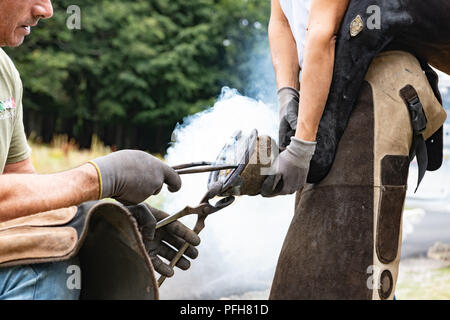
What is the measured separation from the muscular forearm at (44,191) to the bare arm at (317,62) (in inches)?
32.0

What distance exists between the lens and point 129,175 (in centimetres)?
173

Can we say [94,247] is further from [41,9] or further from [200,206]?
[41,9]

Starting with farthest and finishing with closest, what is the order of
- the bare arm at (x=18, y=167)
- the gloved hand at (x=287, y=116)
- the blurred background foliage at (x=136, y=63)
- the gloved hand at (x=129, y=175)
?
the blurred background foliage at (x=136, y=63), the bare arm at (x=18, y=167), the gloved hand at (x=287, y=116), the gloved hand at (x=129, y=175)

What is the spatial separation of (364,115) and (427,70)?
1.30 feet

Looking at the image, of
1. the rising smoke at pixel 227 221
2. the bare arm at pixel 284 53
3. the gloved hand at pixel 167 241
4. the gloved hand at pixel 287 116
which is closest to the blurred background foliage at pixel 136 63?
the rising smoke at pixel 227 221

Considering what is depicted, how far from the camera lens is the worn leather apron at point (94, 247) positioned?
1499 millimetres

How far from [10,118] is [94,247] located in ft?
2.99

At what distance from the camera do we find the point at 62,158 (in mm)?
8766

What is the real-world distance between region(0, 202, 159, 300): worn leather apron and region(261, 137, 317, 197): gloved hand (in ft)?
2.39

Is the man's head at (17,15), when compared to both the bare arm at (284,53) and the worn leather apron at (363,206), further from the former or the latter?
the worn leather apron at (363,206)

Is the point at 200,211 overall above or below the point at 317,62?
below

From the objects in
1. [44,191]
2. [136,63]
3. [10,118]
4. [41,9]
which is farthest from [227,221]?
[136,63]

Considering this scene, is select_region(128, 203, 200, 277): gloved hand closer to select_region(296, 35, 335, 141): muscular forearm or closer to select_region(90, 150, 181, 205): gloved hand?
select_region(90, 150, 181, 205): gloved hand
